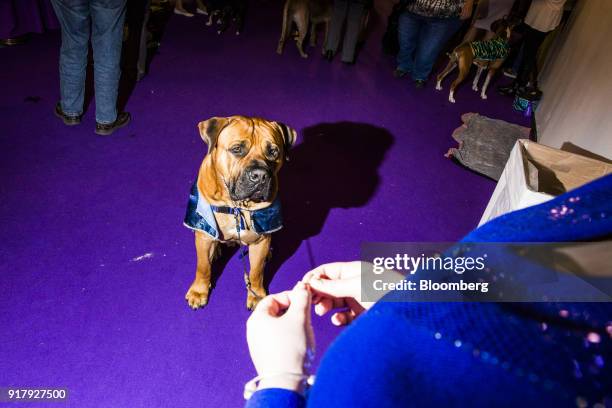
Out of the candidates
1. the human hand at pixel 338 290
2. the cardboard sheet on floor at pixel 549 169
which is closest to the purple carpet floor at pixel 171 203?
the cardboard sheet on floor at pixel 549 169

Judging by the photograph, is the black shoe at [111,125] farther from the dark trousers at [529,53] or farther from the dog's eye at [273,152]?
the dark trousers at [529,53]

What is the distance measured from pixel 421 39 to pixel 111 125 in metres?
4.07

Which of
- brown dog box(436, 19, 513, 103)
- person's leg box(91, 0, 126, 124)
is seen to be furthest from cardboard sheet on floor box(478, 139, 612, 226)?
person's leg box(91, 0, 126, 124)

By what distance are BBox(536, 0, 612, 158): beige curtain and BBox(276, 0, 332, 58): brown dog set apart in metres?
3.12

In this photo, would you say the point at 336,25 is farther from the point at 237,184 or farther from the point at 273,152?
the point at 237,184

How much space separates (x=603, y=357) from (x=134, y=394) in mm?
2080

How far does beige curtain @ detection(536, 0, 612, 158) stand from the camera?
3.37m

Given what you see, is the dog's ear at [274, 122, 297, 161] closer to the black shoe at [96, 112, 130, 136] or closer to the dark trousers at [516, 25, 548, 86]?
the black shoe at [96, 112, 130, 136]

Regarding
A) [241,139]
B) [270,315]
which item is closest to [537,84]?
[241,139]

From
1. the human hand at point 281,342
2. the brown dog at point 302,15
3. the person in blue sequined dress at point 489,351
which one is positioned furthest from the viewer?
the brown dog at point 302,15

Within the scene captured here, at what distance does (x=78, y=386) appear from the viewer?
1980mm

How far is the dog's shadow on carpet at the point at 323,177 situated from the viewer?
9.91ft

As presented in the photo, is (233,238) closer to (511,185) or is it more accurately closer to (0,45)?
(511,185)

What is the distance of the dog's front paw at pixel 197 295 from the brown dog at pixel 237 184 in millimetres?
328
